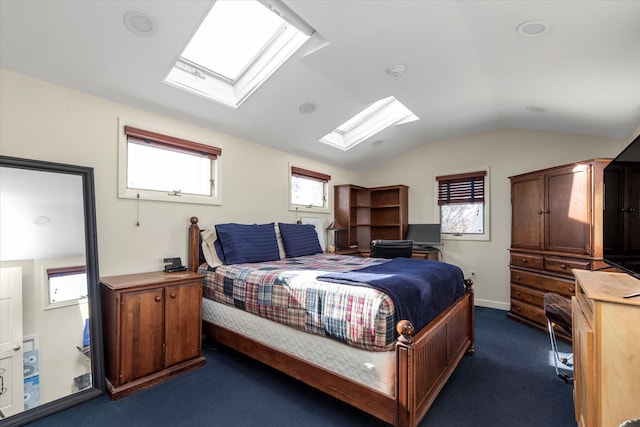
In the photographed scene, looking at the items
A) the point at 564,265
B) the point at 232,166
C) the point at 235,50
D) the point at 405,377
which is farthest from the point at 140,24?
the point at 564,265

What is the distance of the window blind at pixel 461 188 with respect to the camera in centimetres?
437

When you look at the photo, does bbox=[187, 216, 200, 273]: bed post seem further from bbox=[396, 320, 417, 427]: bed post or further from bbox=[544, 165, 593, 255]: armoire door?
bbox=[544, 165, 593, 255]: armoire door

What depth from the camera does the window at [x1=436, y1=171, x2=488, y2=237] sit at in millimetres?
4367

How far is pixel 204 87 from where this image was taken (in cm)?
269

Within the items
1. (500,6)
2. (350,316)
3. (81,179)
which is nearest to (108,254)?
(81,179)

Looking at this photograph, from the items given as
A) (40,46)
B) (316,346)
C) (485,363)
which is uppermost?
(40,46)

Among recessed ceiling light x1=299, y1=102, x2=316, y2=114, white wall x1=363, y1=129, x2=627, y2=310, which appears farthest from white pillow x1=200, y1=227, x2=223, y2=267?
white wall x1=363, y1=129, x2=627, y2=310

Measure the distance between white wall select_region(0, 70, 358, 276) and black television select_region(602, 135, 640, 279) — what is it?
3176 millimetres

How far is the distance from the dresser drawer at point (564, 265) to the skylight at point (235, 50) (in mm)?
3395

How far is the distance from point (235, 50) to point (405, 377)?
113 inches

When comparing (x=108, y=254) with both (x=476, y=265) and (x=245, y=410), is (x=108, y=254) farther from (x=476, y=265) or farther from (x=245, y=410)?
(x=476, y=265)

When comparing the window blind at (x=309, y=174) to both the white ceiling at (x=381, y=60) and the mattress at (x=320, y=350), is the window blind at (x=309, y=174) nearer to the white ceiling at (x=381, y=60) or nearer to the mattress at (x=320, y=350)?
the white ceiling at (x=381, y=60)

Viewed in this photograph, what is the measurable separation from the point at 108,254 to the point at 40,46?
150cm

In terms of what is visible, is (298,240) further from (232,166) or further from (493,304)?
(493,304)
